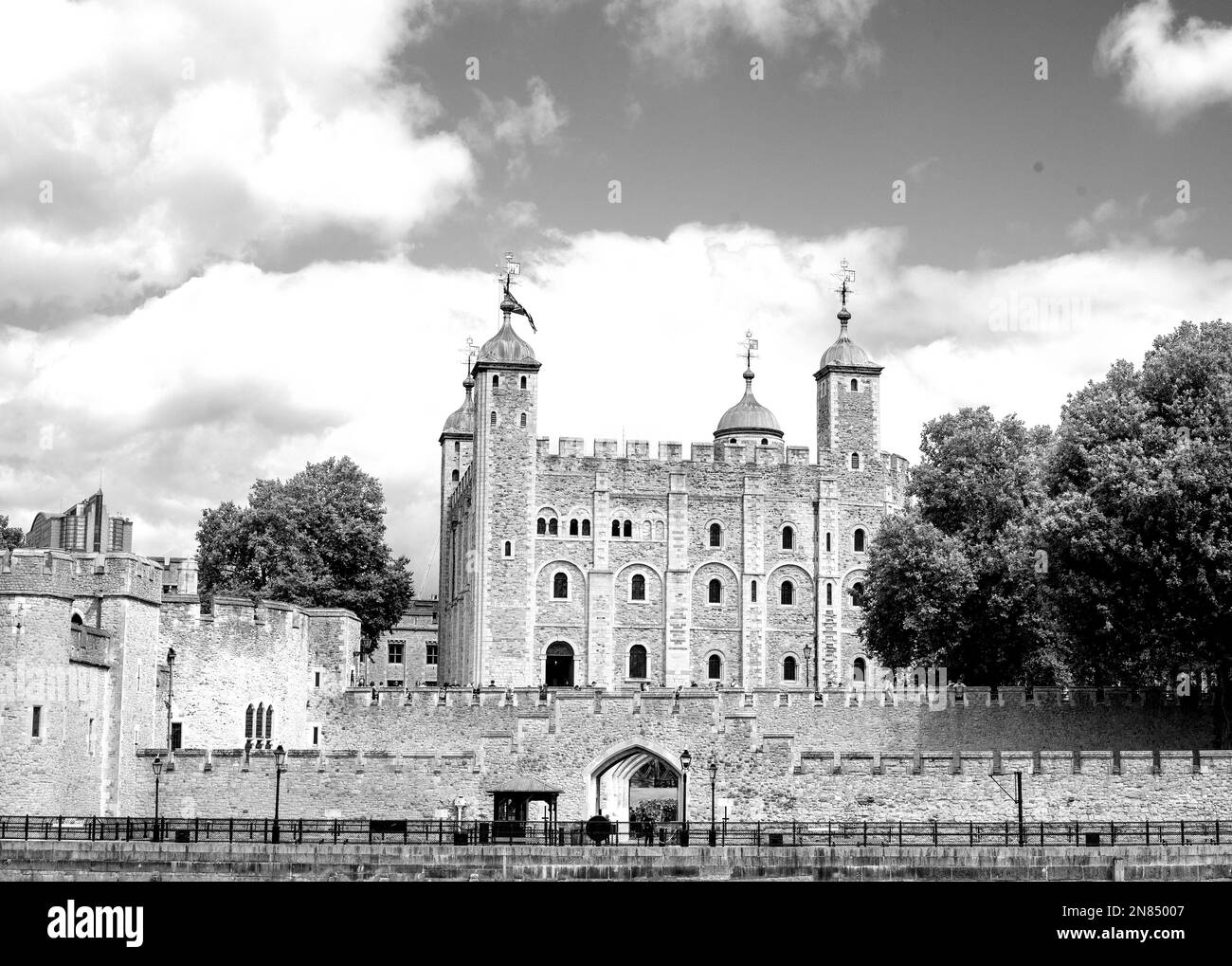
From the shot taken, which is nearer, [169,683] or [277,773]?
[277,773]

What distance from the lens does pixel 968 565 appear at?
5294cm

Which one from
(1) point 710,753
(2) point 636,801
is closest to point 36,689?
(1) point 710,753

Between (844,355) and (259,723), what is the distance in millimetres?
35730

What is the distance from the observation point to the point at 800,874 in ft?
110

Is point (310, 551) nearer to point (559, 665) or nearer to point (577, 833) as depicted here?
point (559, 665)

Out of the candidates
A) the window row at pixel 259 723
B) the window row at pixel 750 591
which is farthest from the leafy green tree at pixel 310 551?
the window row at pixel 259 723

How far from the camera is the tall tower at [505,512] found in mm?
69312

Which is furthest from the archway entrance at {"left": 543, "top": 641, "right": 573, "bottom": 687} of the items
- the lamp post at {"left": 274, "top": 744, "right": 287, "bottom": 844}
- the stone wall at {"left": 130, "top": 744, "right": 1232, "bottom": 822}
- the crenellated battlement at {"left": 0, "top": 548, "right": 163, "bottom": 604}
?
the lamp post at {"left": 274, "top": 744, "right": 287, "bottom": 844}

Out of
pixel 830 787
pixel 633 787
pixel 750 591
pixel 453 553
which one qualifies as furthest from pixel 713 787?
pixel 453 553

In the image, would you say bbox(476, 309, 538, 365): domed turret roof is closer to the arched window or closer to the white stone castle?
the white stone castle

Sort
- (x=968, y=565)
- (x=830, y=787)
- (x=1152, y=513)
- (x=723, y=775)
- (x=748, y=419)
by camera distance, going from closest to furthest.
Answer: (x=830, y=787)
(x=723, y=775)
(x=1152, y=513)
(x=968, y=565)
(x=748, y=419)

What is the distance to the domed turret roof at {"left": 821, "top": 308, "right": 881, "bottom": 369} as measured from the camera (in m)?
74.0

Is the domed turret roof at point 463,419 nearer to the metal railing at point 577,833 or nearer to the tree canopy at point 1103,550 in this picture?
the tree canopy at point 1103,550

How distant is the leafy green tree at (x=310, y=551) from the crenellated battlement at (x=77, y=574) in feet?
69.8
